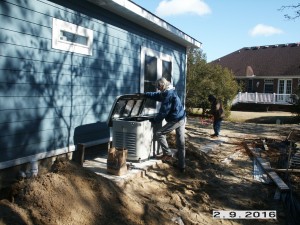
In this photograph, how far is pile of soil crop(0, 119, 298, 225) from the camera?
13.1 ft

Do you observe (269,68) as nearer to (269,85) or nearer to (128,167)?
(269,85)

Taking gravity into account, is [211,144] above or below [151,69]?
below

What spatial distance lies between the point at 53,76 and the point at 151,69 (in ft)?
14.6

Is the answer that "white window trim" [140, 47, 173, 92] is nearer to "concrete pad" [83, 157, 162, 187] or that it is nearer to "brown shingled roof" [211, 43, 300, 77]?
"concrete pad" [83, 157, 162, 187]

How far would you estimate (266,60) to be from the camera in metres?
37.2

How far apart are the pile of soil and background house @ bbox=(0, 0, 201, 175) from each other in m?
1.23

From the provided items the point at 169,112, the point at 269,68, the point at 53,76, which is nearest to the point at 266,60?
the point at 269,68

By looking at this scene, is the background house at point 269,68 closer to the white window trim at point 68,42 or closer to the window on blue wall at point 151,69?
the window on blue wall at point 151,69

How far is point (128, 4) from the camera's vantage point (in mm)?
7617

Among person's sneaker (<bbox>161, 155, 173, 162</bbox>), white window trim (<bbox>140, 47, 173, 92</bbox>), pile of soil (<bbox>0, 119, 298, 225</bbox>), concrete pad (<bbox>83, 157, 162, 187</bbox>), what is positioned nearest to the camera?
pile of soil (<bbox>0, 119, 298, 225</bbox>)

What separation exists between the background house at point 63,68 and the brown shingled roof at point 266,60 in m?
27.7

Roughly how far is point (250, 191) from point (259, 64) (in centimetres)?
3250

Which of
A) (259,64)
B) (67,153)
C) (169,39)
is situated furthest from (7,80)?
(259,64)
